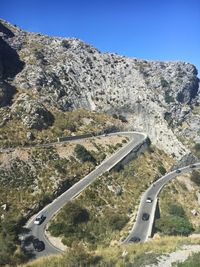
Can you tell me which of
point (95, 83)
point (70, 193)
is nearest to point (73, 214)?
point (70, 193)

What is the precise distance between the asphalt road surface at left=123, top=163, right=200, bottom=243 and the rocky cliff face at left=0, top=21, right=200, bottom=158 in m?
22.6

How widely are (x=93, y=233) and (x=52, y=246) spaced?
971 centimetres

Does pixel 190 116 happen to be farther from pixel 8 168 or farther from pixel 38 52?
pixel 8 168

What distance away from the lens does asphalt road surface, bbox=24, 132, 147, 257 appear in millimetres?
53234

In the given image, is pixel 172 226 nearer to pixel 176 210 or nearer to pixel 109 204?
pixel 176 210

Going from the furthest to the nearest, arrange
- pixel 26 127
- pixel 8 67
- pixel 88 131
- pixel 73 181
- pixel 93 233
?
pixel 8 67 → pixel 88 131 → pixel 26 127 → pixel 73 181 → pixel 93 233

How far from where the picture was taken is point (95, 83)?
458 ft

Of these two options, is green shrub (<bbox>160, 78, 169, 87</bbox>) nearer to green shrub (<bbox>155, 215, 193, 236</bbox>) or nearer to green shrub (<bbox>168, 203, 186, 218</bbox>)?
green shrub (<bbox>168, 203, 186, 218</bbox>)

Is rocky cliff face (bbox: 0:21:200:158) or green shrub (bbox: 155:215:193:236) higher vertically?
rocky cliff face (bbox: 0:21:200:158)

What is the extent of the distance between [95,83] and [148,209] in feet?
258

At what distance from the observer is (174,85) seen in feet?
547

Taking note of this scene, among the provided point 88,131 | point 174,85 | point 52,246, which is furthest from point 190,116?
point 52,246

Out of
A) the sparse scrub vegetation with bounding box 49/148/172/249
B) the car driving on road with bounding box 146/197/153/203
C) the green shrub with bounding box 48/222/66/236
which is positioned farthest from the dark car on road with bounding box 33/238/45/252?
the car driving on road with bounding box 146/197/153/203

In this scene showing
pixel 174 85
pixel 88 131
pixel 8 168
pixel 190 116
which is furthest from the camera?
pixel 174 85
